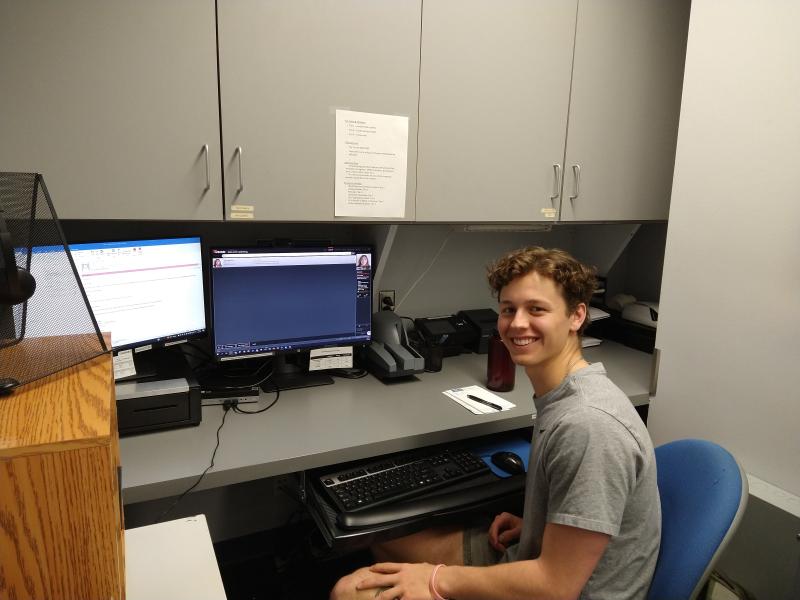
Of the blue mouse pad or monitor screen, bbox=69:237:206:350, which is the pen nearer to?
the blue mouse pad

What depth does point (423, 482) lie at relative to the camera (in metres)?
1.38

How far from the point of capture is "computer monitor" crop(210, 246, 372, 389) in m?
1.64

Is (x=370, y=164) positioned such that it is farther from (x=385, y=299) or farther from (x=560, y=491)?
(x=560, y=491)

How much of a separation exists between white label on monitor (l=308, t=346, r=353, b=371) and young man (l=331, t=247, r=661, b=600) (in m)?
0.68

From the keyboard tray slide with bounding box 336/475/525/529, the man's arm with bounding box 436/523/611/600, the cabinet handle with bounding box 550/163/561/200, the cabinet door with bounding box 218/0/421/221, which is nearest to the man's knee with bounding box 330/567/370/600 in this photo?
the keyboard tray slide with bounding box 336/475/525/529

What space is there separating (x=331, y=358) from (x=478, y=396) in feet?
1.63

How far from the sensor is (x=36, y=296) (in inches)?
26.2

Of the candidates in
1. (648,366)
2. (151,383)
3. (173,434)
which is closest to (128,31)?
(151,383)

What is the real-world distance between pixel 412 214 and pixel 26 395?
1.21 metres

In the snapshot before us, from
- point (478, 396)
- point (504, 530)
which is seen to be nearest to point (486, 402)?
point (478, 396)

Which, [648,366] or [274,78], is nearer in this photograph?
[274,78]

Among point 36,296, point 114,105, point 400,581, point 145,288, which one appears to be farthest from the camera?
point 145,288

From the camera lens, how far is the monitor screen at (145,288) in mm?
1410

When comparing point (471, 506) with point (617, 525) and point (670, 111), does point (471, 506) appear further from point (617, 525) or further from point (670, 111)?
point (670, 111)
